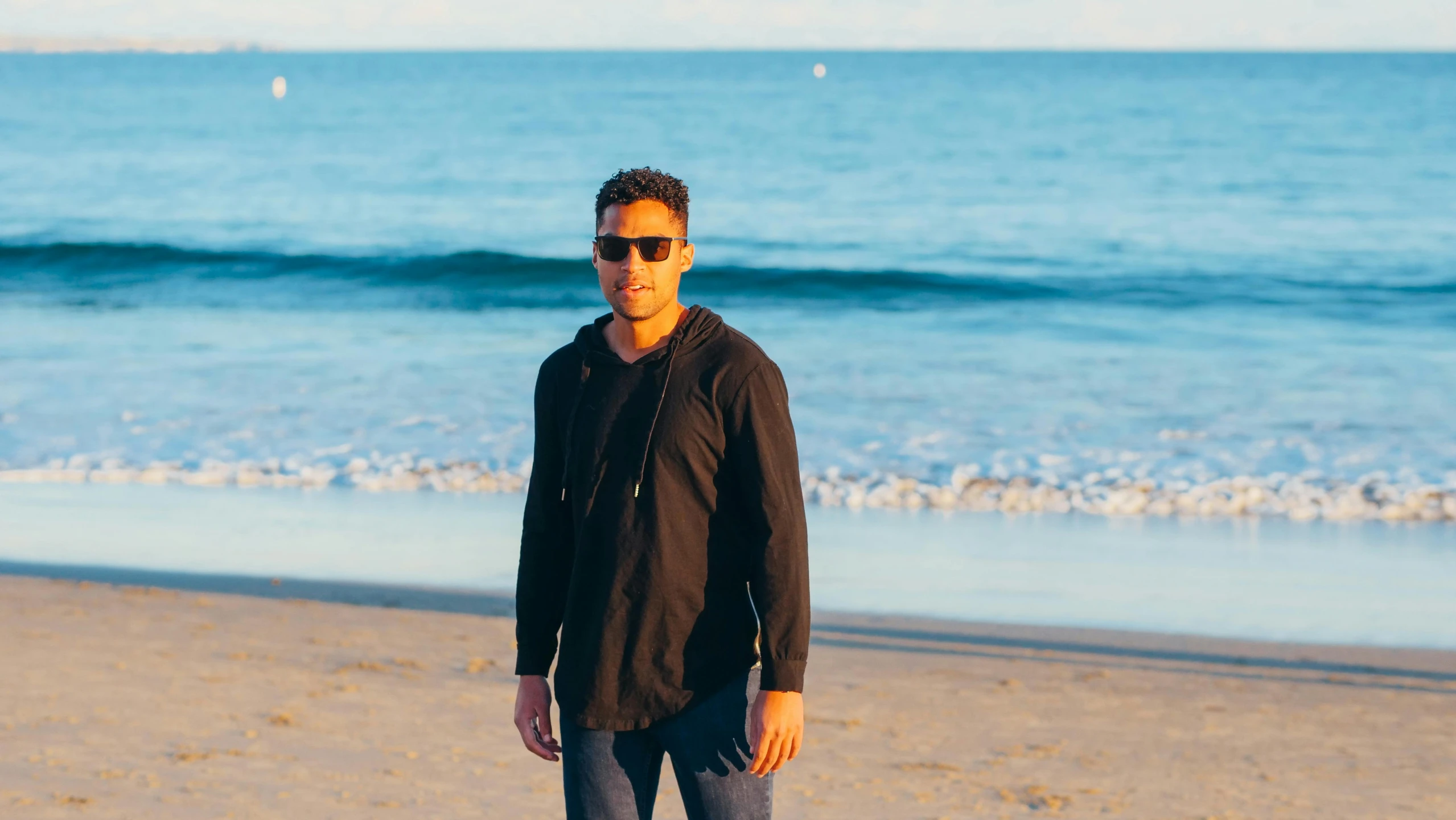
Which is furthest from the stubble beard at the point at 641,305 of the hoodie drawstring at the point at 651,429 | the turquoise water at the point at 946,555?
the turquoise water at the point at 946,555

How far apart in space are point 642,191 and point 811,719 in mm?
3166

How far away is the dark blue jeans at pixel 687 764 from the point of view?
8.14ft

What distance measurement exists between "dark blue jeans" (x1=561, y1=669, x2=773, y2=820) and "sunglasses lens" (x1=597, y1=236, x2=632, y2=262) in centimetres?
76

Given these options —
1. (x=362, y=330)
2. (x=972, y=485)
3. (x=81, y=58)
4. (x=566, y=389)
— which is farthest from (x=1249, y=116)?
(x=81, y=58)

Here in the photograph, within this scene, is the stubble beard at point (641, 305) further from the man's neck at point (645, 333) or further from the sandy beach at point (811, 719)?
the sandy beach at point (811, 719)

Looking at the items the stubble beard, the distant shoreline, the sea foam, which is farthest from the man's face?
the sea foam

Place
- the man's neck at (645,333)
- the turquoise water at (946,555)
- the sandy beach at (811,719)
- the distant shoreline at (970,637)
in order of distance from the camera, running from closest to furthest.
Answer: the man's neck at (645,333) → the sandy beach at (811,719) → the distant shoreline at (970,637) → the turquoise water at (946,555)

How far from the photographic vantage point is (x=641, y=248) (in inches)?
97.9

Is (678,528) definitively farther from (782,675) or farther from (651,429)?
(782,675)

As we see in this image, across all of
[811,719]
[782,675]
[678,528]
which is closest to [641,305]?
[678,528]

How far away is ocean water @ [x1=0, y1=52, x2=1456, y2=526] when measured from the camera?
36.7ft

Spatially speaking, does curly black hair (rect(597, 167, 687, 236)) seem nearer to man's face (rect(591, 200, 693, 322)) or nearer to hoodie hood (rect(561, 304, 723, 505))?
man's face (rect(591, 200, 693, 322))

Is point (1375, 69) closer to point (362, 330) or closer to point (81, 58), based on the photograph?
point (362, 330)

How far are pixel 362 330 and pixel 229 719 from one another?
15.8m
